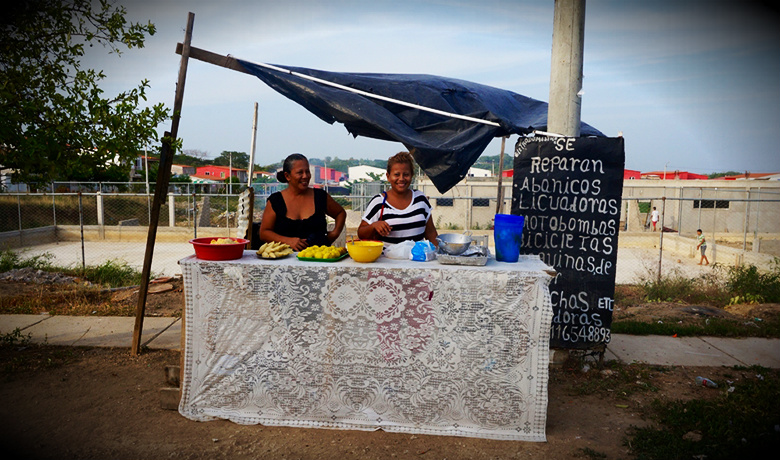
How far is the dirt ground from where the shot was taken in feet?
10.6

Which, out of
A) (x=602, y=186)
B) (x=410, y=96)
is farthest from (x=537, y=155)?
(x=410, y=96)

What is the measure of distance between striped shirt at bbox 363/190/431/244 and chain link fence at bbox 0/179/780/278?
3.81m

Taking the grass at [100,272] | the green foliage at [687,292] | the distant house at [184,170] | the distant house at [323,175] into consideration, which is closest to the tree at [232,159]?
the distant house at [184,170]

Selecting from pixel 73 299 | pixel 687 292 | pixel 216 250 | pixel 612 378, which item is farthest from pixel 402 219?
pixel 687 292

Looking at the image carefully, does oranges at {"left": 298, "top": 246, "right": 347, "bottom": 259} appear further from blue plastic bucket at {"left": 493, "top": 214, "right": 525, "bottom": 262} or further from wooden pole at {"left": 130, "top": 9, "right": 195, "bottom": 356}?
wooden pole at {"left": 130, "top": 9, "right": 195, "bottom": 356}

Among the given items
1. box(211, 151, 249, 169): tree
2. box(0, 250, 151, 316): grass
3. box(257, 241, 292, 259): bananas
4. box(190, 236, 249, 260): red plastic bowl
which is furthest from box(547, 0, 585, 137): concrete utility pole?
box(211, 151, 249, 169): tree

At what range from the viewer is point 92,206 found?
24.0 m

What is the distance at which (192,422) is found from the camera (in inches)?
142

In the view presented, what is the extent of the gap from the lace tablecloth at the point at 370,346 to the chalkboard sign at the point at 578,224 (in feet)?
3.50

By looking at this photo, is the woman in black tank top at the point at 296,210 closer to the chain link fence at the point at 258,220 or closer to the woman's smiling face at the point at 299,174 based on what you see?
the woman's smiling face at the point at 299,174

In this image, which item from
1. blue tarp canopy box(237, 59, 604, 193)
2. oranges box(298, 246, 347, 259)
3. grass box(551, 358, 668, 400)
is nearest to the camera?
oranges box(298, 246, 347, 259)

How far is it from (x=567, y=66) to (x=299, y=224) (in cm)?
303

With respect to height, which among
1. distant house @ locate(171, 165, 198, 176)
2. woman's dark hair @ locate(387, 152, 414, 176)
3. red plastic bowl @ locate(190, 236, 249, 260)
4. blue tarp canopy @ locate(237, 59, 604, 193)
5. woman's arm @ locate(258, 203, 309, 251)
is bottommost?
red plastic bowl @ locate(190, 236, 249, 260)

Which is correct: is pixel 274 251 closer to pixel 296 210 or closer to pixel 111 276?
pixel 296 210
